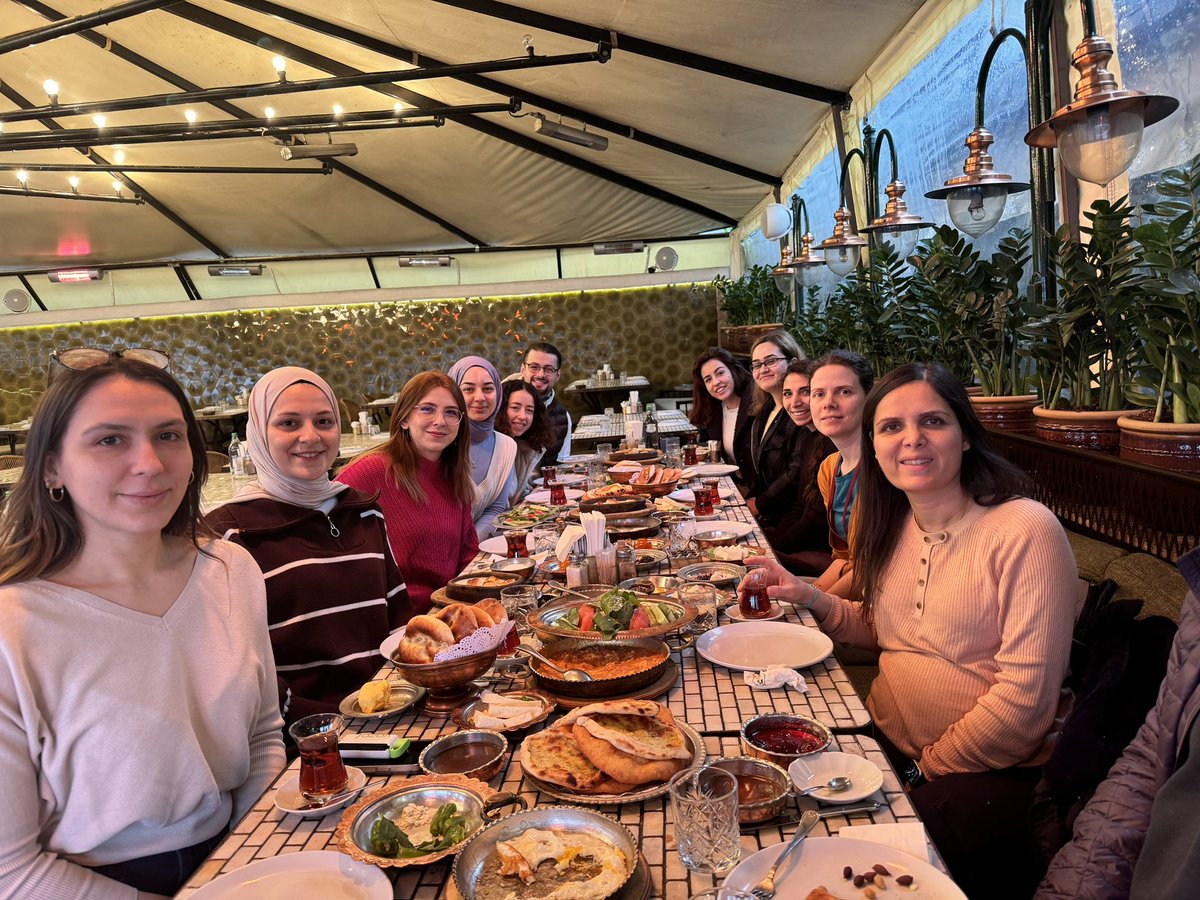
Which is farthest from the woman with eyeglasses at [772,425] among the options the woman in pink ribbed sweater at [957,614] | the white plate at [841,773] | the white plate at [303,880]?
the white plate at [303,880]

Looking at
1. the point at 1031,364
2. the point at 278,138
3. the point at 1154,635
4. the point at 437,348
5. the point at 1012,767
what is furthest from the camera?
the point at 437,348

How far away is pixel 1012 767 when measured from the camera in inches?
68.6

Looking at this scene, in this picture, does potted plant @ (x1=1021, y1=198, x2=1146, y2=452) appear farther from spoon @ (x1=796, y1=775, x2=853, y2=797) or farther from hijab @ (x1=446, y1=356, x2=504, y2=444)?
hijab @ (x1=446, y1=356, x2=504, y2=444)

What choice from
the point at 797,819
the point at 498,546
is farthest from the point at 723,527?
the point at 797,819

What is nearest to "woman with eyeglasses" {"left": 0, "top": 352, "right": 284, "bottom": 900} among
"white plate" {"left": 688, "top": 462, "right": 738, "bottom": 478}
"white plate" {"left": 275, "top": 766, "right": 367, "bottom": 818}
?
"white plate" {"left": 275, "top": 766, "right": 367, "bottom": 818}

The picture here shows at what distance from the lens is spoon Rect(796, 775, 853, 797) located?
1232 mm

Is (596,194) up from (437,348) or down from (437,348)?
up

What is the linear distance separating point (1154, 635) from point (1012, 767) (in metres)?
0.43

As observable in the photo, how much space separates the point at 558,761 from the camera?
1.32 meters

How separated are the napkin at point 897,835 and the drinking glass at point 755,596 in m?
0.93

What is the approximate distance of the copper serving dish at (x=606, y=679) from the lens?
62.7 inches

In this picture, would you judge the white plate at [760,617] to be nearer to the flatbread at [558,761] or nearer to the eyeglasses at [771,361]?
the flatbread at [558,761]

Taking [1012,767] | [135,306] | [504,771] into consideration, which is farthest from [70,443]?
[135,306]

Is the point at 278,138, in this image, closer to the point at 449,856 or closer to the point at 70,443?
the point at 70,443
